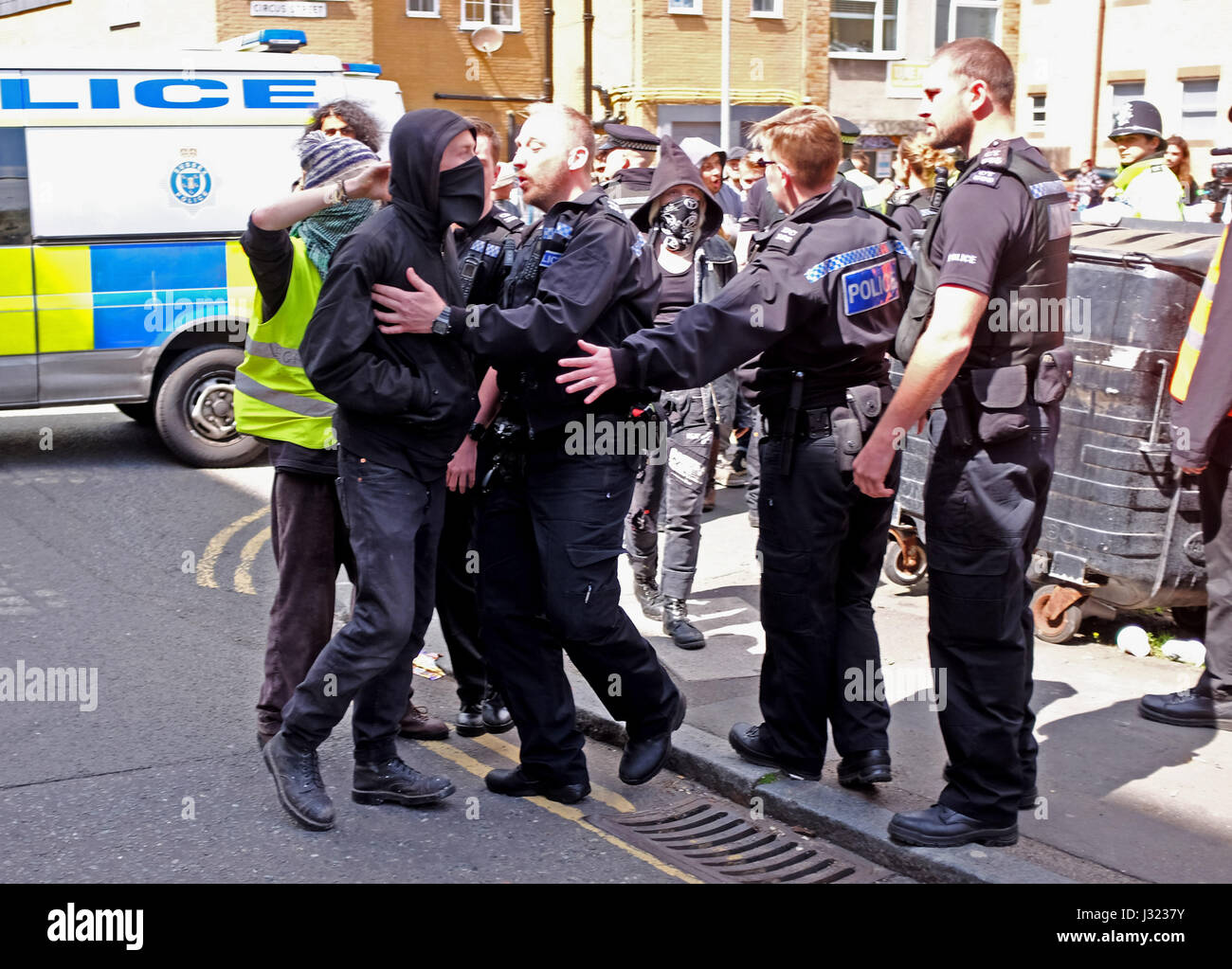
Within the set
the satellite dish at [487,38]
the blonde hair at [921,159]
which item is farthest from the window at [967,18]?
the blonde hair at [921,159]

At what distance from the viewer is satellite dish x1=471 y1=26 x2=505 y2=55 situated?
27188 mm

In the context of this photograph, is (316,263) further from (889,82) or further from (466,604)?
(889,82)

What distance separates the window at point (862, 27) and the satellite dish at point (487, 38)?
845 cm

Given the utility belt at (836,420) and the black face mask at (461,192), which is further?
the utility belt at (836,420)

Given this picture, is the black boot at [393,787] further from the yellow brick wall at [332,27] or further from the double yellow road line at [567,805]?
the yellow brick wall at [332,27]

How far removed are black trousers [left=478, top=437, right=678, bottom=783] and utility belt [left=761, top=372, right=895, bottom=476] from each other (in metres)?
0.49

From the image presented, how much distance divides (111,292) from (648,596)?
486 cm

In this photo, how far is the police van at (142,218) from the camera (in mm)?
9195

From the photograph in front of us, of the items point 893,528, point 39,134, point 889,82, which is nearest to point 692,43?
point 889,82

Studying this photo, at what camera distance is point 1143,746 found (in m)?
4.89

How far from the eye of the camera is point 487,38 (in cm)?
2727

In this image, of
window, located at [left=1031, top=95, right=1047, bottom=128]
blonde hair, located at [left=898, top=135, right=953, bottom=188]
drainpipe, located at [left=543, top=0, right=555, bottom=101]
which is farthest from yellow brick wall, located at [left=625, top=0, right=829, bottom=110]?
blonde hair, located at [left=898, top=135, right=953, bottom=188]

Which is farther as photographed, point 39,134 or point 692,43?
point 692,43
